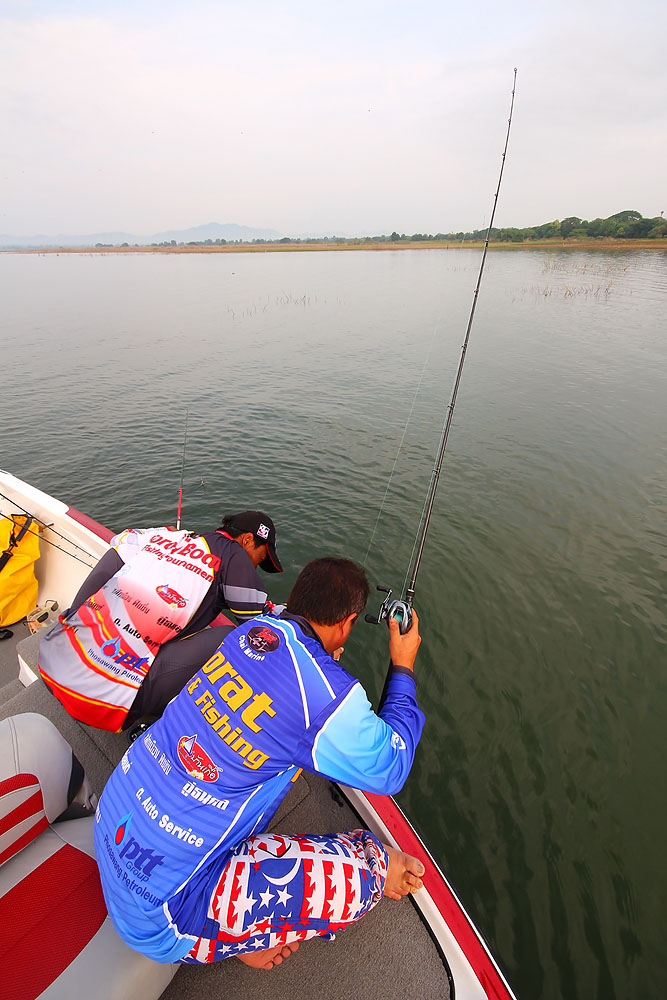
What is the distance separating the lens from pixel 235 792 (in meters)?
1.67

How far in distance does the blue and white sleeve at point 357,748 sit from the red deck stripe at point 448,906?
1087 mm

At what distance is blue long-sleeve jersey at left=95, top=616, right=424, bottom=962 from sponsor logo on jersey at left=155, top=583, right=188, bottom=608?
947 mm

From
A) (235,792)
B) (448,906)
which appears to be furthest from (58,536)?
(448,906)

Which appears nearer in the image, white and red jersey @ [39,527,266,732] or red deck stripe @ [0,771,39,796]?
red deck stripe @ [0,771,39,796]

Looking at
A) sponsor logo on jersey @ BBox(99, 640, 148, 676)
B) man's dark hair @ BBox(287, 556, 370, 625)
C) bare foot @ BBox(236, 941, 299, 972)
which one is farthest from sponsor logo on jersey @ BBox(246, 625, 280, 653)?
bare foot @ BBox(236, 941, 299, 972)

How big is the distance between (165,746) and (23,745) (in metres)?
0.95

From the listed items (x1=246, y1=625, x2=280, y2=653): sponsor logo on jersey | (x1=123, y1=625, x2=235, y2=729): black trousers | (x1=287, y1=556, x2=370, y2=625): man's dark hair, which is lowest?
(x1=123, y1=625, x2=235, y2=729): black trousers

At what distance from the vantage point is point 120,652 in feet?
8.45

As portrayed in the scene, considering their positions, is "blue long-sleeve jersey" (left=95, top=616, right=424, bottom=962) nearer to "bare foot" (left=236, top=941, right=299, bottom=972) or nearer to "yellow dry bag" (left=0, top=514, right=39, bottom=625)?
"bare foot" (left=236, top=941, right=299, bottom=972)

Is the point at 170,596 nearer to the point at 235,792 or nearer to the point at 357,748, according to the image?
the point at 235,792

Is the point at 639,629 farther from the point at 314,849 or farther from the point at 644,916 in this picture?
the point at 314,849

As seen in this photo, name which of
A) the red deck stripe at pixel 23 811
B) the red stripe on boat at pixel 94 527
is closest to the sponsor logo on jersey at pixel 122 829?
the red deck stripe at pixel 23 811

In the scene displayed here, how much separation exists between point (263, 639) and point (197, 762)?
0.47m

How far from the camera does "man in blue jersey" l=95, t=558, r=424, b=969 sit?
1.64m
